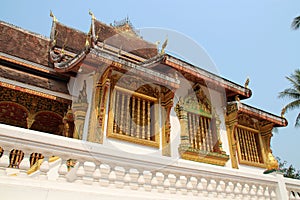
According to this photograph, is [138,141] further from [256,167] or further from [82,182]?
[256,167]

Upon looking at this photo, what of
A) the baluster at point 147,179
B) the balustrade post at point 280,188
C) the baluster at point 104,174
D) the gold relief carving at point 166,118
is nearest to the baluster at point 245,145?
the gold relief carving at point 166,118

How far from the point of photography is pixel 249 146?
27.2 ft

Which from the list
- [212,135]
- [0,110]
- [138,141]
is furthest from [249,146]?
[0,110]

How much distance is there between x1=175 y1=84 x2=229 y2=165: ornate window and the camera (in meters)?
6.86

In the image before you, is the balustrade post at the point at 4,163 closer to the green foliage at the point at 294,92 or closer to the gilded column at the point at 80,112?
the gilded column at the point at 80,112

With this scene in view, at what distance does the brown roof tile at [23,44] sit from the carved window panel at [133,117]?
327 cm

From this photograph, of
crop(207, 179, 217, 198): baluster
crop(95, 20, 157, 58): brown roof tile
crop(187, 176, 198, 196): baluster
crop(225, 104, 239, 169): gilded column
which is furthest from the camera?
crop(95, 20, 157, 58): brown roof tile

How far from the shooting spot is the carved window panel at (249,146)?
796cm

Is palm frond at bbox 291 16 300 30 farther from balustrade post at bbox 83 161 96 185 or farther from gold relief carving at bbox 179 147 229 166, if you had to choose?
balustrade post at bbox 83 161 96 185


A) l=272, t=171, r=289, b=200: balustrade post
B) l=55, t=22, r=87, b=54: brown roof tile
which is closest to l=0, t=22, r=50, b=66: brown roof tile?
l=55, t=22, r=87, b=54: brown roof tile

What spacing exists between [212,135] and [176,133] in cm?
144

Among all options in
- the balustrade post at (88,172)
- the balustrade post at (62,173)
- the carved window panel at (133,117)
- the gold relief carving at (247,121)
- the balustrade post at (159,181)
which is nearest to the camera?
the balustrade post at (62,173)

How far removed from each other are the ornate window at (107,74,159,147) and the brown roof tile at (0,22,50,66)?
3228 mm

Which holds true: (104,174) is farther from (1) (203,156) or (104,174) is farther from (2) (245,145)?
(2) (245,145)
